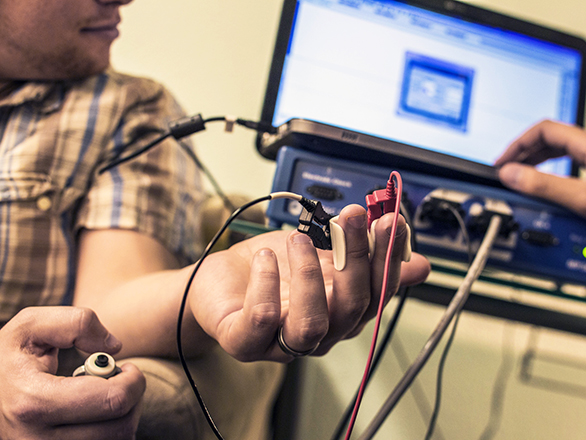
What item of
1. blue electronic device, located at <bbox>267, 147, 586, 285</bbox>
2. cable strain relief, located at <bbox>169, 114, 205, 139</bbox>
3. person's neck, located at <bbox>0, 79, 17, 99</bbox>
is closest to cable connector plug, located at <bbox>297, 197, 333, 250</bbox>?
blue electronic device, located at <bbox>267, 147, 586, 285</bbox>

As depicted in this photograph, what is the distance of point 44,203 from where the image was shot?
0.59m

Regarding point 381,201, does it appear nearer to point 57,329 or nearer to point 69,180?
point 57,329

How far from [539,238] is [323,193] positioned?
0.30m

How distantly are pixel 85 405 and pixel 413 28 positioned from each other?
76 centimetres

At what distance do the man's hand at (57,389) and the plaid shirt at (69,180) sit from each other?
0.30 meters

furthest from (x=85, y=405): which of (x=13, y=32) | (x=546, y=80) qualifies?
(x=546, y=80)

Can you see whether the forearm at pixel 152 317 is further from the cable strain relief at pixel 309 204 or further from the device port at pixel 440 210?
the device port at pixel 440 210

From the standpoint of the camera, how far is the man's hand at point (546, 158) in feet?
1.68

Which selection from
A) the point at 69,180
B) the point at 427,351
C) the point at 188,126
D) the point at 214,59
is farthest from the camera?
the point at 214,59

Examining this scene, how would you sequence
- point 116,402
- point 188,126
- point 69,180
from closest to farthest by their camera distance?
point 116,402 < point 188,126 < point 69,180

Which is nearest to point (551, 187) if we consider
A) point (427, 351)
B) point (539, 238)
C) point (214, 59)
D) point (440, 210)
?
point (539, 238)

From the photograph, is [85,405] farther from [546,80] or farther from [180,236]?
[546,80]

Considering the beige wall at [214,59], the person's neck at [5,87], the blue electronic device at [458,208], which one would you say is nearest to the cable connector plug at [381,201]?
the blue electronic device at [458,208]

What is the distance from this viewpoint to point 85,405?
0.26m
